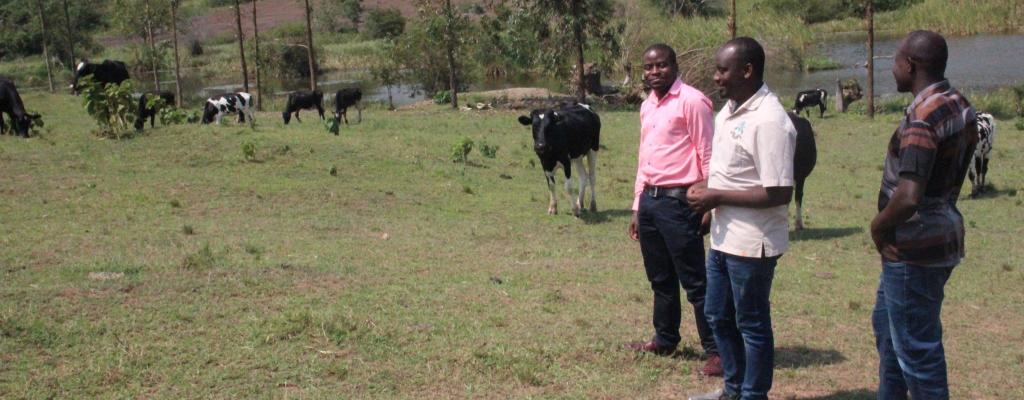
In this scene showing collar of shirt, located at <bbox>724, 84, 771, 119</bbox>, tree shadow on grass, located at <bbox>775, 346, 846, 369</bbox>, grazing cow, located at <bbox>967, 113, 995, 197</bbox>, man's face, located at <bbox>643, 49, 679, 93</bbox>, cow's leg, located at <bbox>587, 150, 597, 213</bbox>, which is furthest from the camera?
grazing cow, located at <bbox>967, 113, 995, 197</bbox>

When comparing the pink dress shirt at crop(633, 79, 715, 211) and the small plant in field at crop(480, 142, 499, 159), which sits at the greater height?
the pink dress shirt at crop(633, 79, 715, 211)

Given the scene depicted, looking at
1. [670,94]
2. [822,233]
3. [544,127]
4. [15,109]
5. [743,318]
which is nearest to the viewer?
[743,318]

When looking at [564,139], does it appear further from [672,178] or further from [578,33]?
[578,33]

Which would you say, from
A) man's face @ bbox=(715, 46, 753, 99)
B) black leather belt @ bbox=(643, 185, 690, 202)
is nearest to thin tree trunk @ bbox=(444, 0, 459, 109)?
black leather belt @ bbox=(643, 185, 690, 202)

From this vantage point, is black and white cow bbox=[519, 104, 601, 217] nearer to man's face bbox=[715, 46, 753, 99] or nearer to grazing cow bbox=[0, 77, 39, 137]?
man's face bbox=[715, 46, 753, 99]

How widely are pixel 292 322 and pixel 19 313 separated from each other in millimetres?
1875

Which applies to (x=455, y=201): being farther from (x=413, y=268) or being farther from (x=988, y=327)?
(x=988, y=327)

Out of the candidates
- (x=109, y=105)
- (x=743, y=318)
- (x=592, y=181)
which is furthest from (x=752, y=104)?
(x=109, y=105)

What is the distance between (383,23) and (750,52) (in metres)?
68.4

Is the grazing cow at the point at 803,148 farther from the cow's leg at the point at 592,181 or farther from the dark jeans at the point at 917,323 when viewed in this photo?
the dark jeans at the point at 917,323

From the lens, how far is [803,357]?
673cm

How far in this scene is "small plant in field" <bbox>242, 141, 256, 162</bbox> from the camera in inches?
596

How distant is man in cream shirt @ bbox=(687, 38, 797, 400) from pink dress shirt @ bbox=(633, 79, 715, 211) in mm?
776

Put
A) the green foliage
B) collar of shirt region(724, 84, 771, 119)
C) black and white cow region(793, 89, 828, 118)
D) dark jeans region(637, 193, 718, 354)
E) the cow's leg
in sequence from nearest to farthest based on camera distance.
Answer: collar of shirt region(724, 84, 771, 119) < dark jeans region(637, 193, 718, 354) < the cow's leg < the green foliage < black and white cow region(793, 89, 828, 118)
